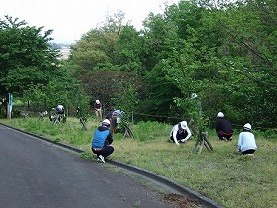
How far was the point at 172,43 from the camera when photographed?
3897 cm

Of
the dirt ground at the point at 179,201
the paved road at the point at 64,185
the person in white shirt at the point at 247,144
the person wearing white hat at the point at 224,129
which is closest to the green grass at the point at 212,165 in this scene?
the person in white shirt at the point at 247,144

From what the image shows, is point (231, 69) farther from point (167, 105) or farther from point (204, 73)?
point (167, 105)

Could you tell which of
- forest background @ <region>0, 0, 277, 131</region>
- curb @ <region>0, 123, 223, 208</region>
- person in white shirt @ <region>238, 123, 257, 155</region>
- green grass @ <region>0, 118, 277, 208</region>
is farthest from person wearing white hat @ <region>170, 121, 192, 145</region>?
curb @ <region>0, 123, 223, 208</region>

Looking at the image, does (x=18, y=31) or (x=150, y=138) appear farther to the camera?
(x=18, y=31)

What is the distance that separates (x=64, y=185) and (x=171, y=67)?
2140cm

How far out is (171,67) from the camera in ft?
96.3

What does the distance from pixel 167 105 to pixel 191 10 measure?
1061 cm

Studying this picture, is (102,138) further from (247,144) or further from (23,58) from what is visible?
(23,58)

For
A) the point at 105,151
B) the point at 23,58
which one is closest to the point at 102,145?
the point at 105,151

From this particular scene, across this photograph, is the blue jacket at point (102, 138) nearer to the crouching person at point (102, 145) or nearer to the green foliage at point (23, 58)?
the crouching person at point (102, 145)

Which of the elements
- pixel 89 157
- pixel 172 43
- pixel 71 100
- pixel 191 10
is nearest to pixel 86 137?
pixel 89 157

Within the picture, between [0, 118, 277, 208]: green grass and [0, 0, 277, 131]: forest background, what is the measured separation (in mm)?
1697

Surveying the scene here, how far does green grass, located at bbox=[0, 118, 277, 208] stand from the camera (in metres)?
7.71

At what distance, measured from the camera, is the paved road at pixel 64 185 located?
24.5 ft
